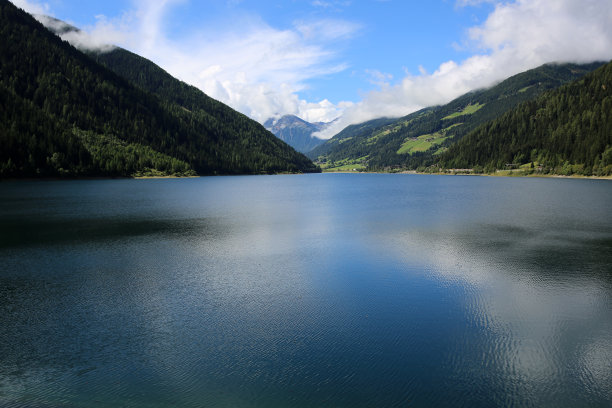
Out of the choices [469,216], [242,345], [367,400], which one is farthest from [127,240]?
[469,216]

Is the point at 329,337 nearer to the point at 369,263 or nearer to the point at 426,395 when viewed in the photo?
the point at 426,395

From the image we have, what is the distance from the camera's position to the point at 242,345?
1378 cm

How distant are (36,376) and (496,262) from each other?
2695 centimetres

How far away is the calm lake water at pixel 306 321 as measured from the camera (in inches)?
434

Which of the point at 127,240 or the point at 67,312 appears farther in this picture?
the point at 127,240

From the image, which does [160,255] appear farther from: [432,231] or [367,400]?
[432,231]

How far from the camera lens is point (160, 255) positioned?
28828 mm

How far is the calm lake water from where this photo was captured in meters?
11.0

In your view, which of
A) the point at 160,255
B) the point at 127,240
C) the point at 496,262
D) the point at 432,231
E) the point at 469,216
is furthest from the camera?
the point at 469,216

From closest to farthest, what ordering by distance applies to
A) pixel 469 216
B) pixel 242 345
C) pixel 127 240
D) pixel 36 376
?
pixel 36 376 < pixel 242 345 < pixel 127 240 < pixel 469 216

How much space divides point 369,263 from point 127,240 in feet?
76.3

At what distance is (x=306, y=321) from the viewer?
16.0 meters

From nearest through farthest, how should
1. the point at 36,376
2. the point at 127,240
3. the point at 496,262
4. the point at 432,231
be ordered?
the point at 36,376 < the point at 496,262 < the point at 127,240 < the point at 432,231

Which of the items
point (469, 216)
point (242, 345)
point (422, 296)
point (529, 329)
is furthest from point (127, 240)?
point (469, 216)
